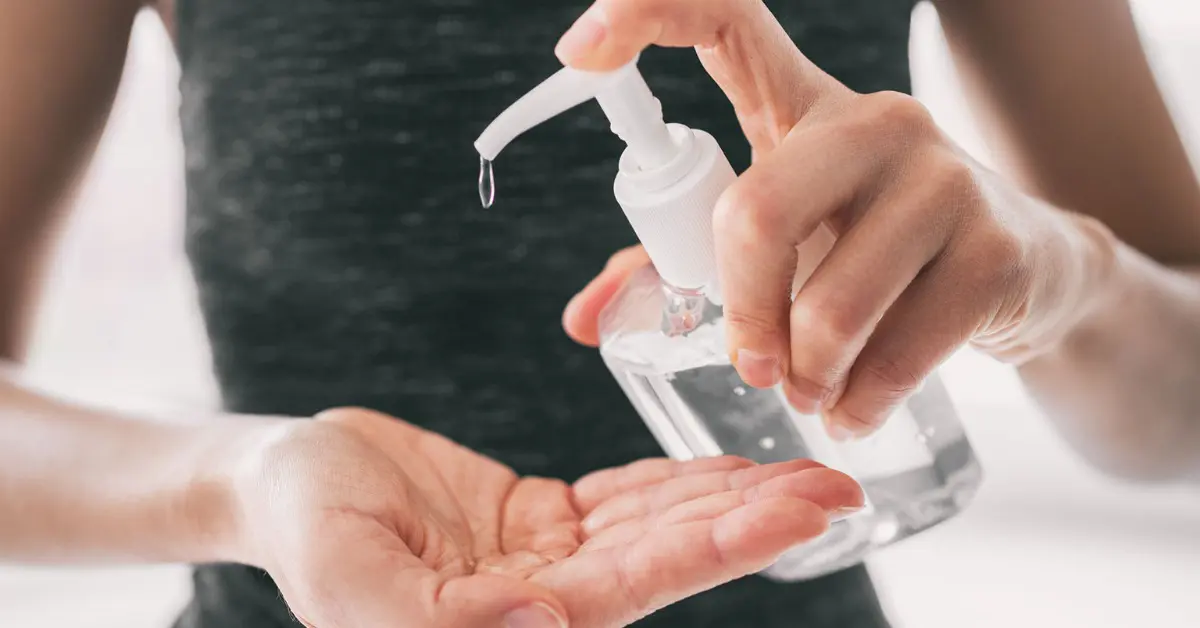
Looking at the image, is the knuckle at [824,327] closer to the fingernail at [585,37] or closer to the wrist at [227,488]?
the fingernail at [585,37]

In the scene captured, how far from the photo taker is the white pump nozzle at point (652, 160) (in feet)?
0.98

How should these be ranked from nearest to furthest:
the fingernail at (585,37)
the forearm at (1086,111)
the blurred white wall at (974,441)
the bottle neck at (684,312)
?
the fingernail at (585,37), the bottle neck at (684,312), the forearm at (1086,111), the blurred white wall at (974,441)

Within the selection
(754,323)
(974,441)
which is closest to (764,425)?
(754,323)

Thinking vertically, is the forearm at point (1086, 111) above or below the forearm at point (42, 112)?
above

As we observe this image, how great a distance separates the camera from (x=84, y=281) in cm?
99

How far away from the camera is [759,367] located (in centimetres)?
30

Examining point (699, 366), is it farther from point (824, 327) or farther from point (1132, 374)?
point (1132, 374)

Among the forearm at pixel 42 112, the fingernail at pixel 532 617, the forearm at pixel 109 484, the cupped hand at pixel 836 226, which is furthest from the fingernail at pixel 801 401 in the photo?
the forearm at pixel 42 112

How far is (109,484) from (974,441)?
2.54 ft

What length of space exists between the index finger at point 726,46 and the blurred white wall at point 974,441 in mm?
Result: 561

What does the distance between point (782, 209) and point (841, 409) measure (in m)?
0.08

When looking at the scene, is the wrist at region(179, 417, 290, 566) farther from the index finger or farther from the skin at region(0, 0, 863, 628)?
the index finger

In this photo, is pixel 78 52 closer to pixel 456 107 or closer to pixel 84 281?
pixel 456 107

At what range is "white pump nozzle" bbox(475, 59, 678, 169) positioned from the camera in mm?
294
